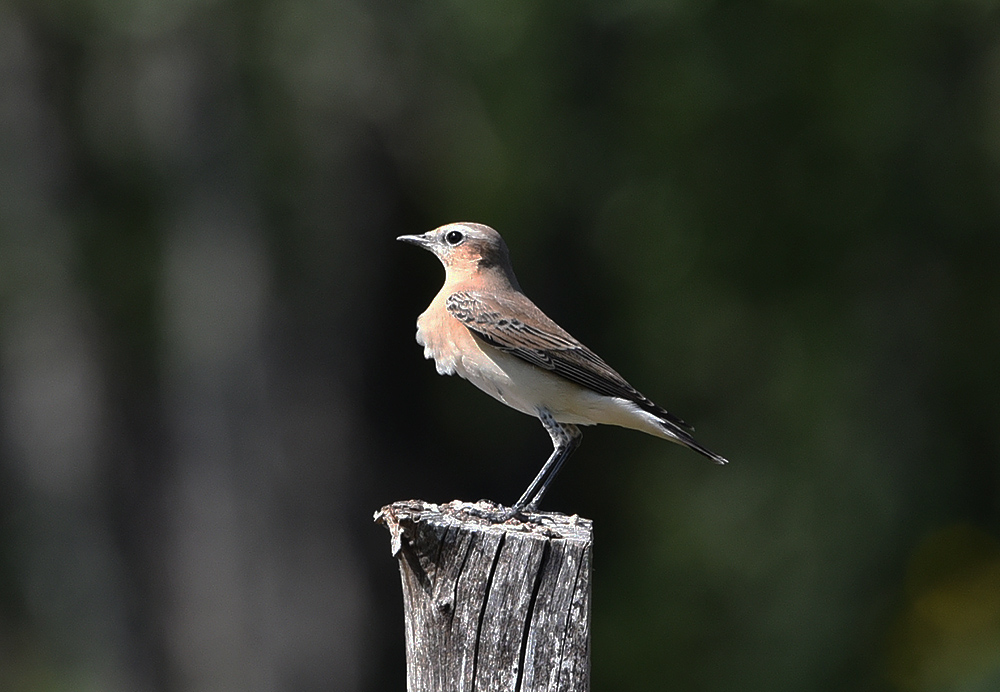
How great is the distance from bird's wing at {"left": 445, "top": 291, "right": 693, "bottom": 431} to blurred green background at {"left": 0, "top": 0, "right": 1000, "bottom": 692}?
4.76 metres

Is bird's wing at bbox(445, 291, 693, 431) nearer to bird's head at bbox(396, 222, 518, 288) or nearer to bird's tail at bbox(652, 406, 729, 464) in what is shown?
bird's tail at bbox(652, 406, 729, 464)

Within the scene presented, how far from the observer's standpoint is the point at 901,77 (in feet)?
34.1

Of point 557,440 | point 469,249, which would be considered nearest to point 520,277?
point 469,249

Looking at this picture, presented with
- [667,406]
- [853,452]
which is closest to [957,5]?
[853,452]

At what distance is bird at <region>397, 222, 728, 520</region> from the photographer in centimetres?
575

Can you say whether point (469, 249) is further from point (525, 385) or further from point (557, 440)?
point (557, 440)

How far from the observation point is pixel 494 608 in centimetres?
406

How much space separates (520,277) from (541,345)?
668cm

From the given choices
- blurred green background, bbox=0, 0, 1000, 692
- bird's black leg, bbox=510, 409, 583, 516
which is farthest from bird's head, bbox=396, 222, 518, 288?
blurred green background, bbox=0, 0, 1000, 692

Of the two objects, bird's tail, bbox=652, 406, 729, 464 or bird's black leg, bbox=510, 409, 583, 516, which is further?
bird's black leg, bbox=510, 409, 583, 516

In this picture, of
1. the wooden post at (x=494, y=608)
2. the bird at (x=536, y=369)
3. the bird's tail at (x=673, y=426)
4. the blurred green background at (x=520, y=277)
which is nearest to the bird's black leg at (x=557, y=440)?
the bird at (x=536, y=369)

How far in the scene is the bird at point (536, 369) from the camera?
5754mm

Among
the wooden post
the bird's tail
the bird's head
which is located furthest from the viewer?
the bird's head

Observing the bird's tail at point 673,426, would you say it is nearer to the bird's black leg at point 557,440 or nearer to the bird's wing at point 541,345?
the bird's wing at point 541,345
